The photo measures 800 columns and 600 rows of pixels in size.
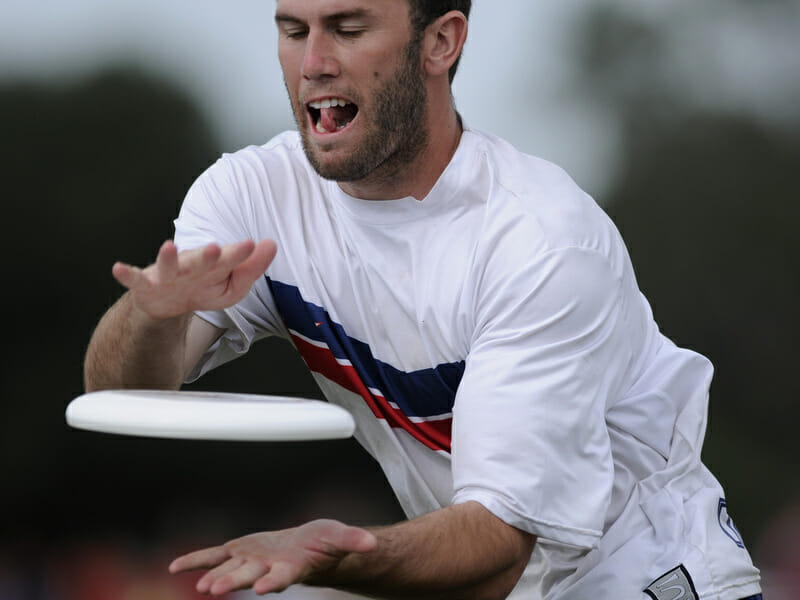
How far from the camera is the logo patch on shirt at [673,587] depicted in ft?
7.32

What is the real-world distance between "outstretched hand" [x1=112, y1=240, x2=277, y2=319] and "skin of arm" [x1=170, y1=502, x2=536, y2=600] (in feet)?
1.38

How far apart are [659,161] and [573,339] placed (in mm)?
2814

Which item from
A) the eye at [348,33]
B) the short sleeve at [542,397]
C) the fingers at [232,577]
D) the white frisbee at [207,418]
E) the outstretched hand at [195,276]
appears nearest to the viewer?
the fingers at [232,577]

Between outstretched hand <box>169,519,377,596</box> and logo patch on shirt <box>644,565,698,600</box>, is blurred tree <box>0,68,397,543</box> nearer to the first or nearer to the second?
logo patch on shirt <box>644,565,698,600</box>

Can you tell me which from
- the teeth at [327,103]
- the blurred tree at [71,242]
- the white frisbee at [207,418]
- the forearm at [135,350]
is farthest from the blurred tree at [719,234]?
the white frisbee at [207,418]

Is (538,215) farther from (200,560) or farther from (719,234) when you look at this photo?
(719,234)

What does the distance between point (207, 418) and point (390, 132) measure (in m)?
0.81

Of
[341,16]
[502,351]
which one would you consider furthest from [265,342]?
[502,351]

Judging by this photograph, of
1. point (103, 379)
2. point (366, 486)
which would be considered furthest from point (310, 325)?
point (366, 486)

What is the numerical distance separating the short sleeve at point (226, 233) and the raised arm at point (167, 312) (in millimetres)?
48

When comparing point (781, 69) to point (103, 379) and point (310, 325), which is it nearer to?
point (310, 325)

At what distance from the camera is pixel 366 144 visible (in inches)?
89.7

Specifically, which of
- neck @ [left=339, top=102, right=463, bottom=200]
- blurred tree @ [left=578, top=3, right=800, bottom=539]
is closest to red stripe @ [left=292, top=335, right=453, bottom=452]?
neck @ [left=339, top=102, right=463, bottom=200]

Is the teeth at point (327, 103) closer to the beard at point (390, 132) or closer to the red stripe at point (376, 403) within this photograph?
the beard at point (390, 132)
